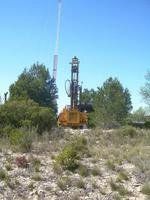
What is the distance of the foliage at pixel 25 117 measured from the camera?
82.8 feet

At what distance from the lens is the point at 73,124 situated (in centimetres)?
4025

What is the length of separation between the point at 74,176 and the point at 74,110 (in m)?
24.9

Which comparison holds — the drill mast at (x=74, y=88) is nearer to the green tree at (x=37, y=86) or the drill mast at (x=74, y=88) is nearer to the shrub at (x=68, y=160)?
the green tree at (x=37, y=86)

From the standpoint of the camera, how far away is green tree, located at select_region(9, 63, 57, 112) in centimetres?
6512

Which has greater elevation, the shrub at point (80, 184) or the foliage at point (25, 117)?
the foliage at point (25, 117)

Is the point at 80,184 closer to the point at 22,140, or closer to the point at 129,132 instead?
the point at 22,140

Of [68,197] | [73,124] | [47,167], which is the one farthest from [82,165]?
[73,124]

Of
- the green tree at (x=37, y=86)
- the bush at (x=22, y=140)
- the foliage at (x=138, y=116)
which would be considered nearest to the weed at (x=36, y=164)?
the bush at (x=22, y=140)

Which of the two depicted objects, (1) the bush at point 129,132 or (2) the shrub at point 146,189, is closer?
(2) the shrub at point 146,189

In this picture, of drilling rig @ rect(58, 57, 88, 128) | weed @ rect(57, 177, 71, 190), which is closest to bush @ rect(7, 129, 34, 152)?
weed @ rect(57, 177, 71, 190)

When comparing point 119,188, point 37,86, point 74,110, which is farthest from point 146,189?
point 37,86

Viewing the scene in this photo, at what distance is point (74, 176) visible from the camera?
16.0 metres

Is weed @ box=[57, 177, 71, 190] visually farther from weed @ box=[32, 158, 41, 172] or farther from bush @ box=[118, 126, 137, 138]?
bush @ box=[118, 126, 137, 138]

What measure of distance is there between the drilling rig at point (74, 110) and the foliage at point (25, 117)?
1006 cm
